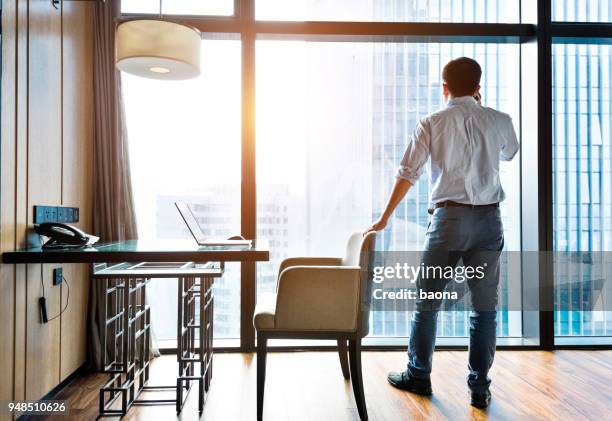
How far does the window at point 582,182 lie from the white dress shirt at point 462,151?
129 centimetres

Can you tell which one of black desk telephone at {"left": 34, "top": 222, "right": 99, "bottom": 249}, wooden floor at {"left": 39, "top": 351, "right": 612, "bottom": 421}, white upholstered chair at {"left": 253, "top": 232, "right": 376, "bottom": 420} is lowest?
wooden floor at {"left": 39, "top": 351, "right": 612, "bottom": 421}

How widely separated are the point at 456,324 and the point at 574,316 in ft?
2.82

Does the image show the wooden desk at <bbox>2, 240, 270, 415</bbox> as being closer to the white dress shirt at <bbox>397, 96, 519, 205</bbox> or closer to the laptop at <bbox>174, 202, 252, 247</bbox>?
the laptop at <bbox>174, 202, 252, 247</bbox>

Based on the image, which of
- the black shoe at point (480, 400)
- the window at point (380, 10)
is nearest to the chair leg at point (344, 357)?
the black shoe at point (480, 400)

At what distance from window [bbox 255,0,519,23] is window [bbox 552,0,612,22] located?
0.43 metres

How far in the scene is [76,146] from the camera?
2.64 metres

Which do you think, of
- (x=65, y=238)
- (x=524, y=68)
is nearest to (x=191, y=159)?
(x=65, y=238)

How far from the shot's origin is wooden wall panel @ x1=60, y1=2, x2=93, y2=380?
251cm

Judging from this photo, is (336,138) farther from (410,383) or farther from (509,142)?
(410,383)

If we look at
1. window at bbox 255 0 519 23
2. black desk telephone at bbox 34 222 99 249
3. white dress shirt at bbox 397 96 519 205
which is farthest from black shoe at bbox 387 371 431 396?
window at bbox 255 0 519 23

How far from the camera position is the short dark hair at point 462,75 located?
224 centimetres

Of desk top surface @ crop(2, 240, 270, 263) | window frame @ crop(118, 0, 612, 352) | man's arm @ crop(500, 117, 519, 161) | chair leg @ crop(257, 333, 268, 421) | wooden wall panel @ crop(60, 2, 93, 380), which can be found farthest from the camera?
window frame @ crop(118, 0, 612, 352)

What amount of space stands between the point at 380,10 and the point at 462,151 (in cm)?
→ 148

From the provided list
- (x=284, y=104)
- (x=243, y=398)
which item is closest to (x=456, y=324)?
(x=243, y=398)
